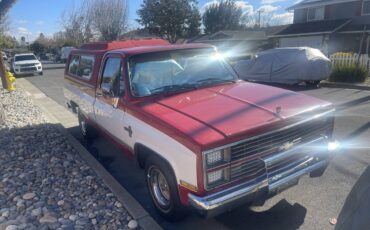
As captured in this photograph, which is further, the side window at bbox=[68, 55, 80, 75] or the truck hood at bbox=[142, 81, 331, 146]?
the side window at bbox=[68, 55, 80, 75]

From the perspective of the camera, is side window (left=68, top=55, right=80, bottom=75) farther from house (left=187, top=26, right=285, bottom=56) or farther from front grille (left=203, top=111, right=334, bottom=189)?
house (left=187, top=26, right=285, bottom=56)

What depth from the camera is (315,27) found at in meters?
27.1

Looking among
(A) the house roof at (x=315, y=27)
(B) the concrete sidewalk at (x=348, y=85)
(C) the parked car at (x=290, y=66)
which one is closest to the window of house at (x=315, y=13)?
(A) the house roof at (x=315, y=27)

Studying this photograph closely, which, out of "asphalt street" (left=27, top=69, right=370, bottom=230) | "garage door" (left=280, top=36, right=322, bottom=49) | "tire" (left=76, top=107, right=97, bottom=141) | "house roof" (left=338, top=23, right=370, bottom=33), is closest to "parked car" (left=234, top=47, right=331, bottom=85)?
"asphalt street" (left=27, top=69, right=370, bottom=230)

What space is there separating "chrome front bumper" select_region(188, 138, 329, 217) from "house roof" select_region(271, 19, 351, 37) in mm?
24884

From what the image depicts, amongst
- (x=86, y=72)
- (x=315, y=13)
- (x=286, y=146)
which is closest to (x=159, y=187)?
(x=286, y=146)

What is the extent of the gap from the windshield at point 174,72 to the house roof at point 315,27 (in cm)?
2405

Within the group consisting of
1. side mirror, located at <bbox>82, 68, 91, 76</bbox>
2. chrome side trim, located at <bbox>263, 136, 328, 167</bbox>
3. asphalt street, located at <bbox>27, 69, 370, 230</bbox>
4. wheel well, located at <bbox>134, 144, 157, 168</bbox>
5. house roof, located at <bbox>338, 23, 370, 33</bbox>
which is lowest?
asphalt street, located at <bbox>27, 69, 370, 230</bbox>

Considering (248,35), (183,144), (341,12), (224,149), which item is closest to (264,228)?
(224,149)

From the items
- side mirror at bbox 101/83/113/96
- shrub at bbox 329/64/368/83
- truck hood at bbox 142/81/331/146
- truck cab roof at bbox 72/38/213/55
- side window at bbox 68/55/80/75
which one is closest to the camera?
truck hood at bbox 142/81/331/146

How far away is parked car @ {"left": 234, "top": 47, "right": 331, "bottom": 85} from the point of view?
1240 cm

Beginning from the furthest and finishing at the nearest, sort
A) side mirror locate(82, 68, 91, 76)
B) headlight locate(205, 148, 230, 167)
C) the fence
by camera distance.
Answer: the fence, side mirror locate(82, 68, 91, 76), headlight locate(205, 148, 230, 167)

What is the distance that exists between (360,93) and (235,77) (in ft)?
25.9

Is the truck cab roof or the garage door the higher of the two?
the truck cab roof
